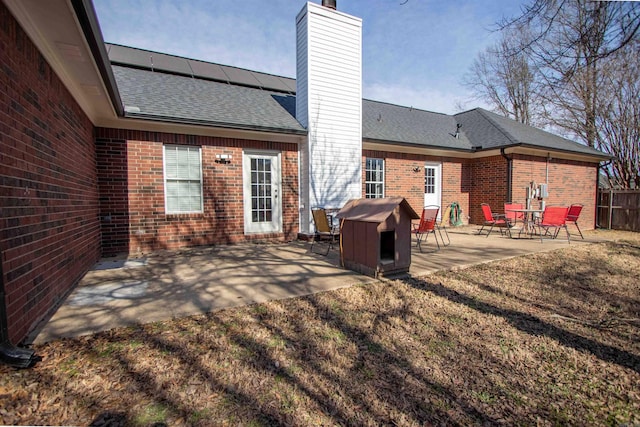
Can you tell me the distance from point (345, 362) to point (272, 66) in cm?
1842

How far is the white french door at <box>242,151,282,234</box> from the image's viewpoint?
25.3 ft

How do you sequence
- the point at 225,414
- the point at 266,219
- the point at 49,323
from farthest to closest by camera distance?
the point at 266,219, the point at 49,323, the point at 225,414

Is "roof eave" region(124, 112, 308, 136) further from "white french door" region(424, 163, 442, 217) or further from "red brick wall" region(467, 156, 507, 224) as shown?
"red brick wall" region(467, 156, 507, 224)

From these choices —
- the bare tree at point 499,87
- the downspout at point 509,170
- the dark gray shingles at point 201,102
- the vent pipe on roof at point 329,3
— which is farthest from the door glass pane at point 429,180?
the bare tree at point 499,87

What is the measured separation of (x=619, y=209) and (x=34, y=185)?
1738 centimetres

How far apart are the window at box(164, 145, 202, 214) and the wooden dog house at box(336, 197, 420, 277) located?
397 cm

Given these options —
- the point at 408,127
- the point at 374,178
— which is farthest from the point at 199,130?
the point at 408,127

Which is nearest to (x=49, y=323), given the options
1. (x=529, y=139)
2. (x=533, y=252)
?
(x=533, y=252)

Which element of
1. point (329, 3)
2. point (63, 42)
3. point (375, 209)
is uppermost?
point (329, 3)

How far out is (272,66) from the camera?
58.3 feet

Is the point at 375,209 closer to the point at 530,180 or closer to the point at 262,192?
the point at 262,192

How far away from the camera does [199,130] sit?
698 centimetres

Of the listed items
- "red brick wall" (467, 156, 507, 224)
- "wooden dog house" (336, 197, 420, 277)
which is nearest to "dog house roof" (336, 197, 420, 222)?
"wooden dog house" (336, 197, 420, 277)

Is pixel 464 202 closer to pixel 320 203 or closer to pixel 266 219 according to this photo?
pixel 320 203
